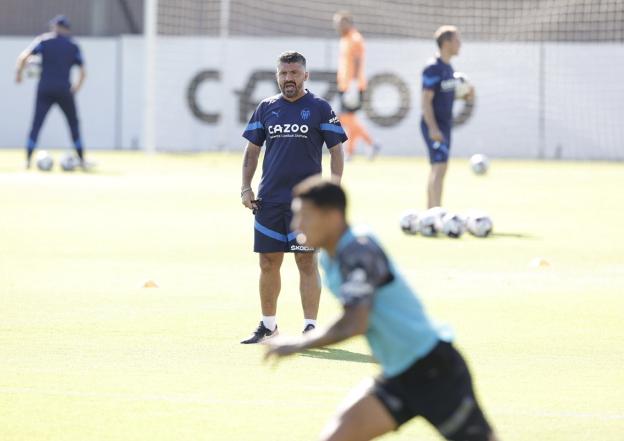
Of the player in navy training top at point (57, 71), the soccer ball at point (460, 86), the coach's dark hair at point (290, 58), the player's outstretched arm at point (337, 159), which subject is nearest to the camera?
the coach's dark hair at point (290, 58)

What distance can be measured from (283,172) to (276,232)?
44 cm

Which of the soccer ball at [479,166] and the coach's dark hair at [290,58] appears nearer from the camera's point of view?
the coach's dark hair at [290,58]

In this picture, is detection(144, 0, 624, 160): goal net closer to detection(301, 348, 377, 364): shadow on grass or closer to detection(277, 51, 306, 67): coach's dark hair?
detection(277, 51, 306, 67): coach's dark hair

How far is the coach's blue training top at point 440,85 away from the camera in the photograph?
18.5m

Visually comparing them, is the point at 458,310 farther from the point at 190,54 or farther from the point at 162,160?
the point at 190,54

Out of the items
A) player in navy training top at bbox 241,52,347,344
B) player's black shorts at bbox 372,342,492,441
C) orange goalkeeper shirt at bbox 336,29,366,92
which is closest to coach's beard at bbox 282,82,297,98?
player in navy training top at bbox 241,52,347,344

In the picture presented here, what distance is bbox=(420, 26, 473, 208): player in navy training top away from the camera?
18.5m

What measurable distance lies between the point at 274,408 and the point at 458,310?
4.29 meters

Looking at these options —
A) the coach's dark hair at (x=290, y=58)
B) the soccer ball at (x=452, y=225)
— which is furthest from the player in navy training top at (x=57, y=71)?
the coach's dark hair at (x=290, y=58)

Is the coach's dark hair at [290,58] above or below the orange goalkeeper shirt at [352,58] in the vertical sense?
below

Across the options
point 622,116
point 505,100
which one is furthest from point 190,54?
point 622,116

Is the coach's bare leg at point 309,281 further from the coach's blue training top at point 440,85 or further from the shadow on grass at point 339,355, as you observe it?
the coach's blue training top at point 440,85

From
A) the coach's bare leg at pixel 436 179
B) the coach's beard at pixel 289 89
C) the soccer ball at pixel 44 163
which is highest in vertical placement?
the coach's beard at pixel 289 89

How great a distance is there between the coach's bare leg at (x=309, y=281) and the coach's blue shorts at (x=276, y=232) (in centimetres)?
12
